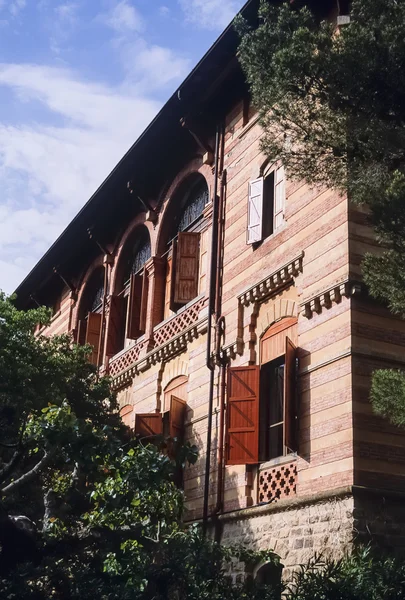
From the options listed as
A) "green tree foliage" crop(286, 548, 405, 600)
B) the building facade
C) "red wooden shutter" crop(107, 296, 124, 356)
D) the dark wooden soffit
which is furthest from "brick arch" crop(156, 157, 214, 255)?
"green tree foliage" crop(286, 548, 405, 600)

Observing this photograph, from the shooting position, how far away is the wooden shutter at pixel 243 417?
471 inches

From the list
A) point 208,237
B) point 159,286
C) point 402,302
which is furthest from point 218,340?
point 402,302

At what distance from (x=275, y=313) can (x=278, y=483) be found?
8.30ft

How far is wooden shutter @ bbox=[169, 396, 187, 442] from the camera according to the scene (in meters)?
14.3

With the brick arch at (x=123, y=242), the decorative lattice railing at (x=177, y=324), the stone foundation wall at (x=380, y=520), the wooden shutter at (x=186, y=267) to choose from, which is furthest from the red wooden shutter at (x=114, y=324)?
the stone foundation wall at (x=380, y=520)

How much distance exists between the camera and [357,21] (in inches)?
344

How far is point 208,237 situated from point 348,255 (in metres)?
5.04

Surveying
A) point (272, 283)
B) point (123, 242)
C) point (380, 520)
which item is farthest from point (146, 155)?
point (380, 520)

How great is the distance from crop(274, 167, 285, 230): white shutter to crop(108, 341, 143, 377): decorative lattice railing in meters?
4.96

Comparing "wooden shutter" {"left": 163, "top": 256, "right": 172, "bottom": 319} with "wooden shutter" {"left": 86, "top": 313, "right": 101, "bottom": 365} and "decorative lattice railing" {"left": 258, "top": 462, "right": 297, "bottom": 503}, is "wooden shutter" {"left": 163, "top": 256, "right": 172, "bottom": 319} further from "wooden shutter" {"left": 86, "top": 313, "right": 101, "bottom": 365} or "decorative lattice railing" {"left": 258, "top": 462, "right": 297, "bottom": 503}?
"decorative lattice railing" {"left": 258, "top": 462, "right": 297, "bottom": 503}

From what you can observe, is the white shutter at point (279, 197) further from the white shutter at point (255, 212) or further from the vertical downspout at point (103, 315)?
the vertical downspout at point (103, 315)

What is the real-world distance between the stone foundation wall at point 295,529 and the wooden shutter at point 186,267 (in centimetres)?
A: 469

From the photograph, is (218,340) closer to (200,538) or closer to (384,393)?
(200,538)

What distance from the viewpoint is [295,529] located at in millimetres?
10664
